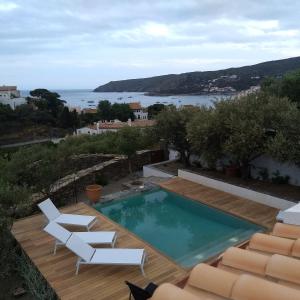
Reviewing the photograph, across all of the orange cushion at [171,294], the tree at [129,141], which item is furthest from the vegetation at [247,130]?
the orange cushion at [171,294]

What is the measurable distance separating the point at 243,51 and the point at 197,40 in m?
10.3

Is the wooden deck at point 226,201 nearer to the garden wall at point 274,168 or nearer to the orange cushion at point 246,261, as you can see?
the garden wall at point 274,168

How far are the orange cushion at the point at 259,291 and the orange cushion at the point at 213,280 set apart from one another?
0.13 meters

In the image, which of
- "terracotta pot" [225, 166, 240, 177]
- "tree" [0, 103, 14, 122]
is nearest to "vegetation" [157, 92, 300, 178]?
"terracotta pot" [225, 166, 240, 177]

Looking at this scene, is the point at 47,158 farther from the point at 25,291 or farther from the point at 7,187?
the point at 25,291

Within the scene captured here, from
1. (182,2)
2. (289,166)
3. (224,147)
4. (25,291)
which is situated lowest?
(25,291)

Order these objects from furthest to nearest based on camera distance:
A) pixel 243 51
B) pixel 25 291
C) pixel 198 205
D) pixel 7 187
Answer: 1. pixel 243 51
2. pixel 198 205
3. pixel 7 187
4. pixel 25 291

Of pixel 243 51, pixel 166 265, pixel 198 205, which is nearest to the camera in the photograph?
pixel 166 265

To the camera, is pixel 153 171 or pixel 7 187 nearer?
pixel 7 187

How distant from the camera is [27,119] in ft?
199

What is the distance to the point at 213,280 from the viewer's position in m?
3.96

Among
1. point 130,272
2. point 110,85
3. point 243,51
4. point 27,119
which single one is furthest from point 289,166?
point 110,85

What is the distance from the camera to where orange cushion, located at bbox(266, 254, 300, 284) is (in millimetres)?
4025

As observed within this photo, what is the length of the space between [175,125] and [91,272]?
817 centimetres
